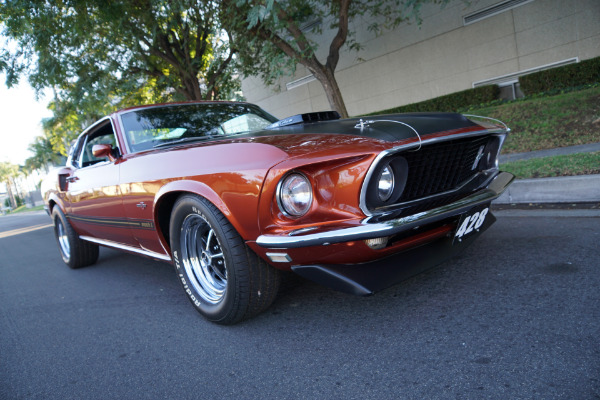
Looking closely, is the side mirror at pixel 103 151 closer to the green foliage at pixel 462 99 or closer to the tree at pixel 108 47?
the tree at pixel 108 47

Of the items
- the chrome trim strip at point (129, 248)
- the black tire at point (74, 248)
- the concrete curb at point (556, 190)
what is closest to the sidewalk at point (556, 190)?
the concrete curb at point (556, 190)

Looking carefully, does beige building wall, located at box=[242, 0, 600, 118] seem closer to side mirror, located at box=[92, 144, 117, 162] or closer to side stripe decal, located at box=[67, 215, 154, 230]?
side stripe decal, located at box=[67, 215, 154, 230]

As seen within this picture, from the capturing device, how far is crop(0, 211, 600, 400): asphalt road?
5.70ft

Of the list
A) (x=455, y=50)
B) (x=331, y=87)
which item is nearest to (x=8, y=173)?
(x=331, y=87)

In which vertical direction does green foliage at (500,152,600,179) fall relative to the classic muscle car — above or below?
below

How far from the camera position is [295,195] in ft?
6.68

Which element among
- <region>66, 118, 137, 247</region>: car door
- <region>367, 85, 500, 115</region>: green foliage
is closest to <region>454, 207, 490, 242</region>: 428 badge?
<region>66, 118, 137, 247</region>: car door

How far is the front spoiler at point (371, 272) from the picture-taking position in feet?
6.69

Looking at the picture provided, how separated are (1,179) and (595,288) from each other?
84078 millimetres

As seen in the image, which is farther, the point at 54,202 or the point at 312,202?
the point at 54,202

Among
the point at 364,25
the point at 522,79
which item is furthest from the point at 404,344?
the point at 364,25

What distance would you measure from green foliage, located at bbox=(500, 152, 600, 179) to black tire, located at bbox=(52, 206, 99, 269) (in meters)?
Result: 5.06

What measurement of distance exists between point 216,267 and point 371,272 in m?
1.12

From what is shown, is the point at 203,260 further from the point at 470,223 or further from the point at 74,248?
the point at 74,248
